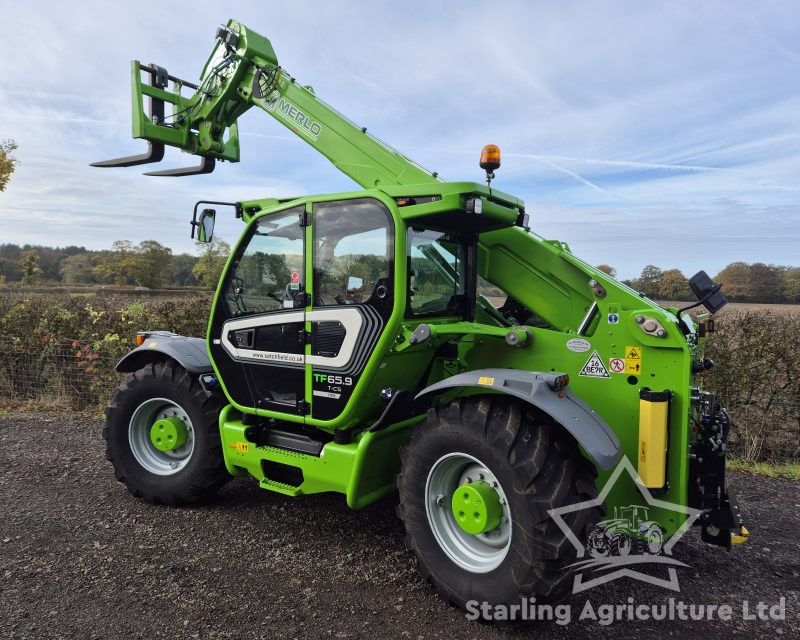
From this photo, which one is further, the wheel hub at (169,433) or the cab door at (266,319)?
the wheel hub at (169,433)

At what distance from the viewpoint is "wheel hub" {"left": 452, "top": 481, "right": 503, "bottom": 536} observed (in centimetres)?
297

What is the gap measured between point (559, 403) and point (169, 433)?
3.21m

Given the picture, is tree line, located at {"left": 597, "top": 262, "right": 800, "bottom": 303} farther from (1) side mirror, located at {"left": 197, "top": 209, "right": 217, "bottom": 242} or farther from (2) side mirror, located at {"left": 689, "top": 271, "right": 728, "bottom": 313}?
(1) side mirror, located at {"left": 197, "top": 209, "right": 217, "bottom": 242}

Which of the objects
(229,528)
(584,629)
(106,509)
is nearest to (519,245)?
(584,629)

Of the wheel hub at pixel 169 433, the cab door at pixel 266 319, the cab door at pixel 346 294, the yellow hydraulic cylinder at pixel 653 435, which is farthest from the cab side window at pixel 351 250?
the wheel hub at pixel 169 433

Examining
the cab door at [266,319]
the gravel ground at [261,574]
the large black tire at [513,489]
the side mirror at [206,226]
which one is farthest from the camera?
the side mirror at [206,226]

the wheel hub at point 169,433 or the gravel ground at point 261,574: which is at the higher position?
the wheel hub at point 169,433

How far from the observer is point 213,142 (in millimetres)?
4969

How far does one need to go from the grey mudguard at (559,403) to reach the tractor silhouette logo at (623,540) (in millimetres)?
236

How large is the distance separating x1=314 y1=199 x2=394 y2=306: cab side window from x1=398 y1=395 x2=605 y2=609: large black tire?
3.08 feet

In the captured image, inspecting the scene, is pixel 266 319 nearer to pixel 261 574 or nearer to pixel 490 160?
pixel 261 574

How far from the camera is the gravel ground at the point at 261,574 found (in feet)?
9.52

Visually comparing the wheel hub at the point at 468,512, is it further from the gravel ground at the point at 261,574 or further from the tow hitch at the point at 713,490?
A: the tow hitch at the point at 713,490

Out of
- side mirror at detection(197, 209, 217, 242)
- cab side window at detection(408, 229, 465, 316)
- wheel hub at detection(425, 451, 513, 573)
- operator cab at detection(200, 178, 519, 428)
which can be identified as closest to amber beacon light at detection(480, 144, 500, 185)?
operator cab at detection(200, 178, 519, 428)
